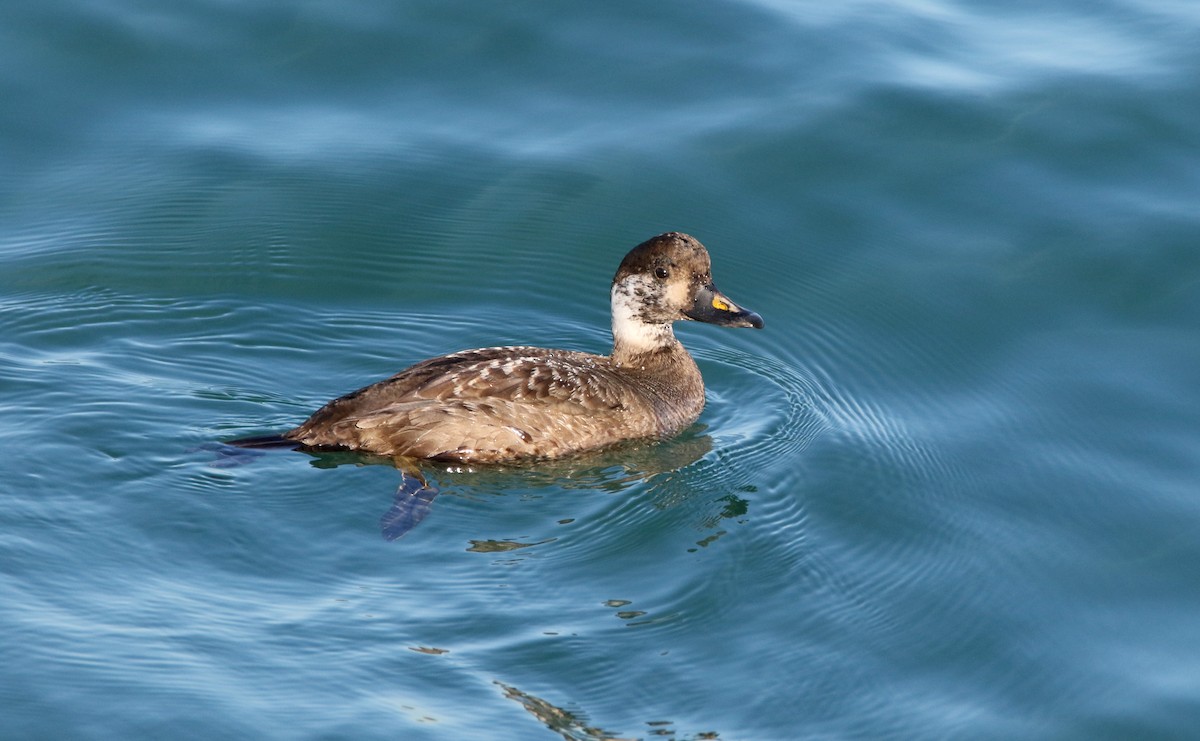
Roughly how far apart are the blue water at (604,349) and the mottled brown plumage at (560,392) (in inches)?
8.1

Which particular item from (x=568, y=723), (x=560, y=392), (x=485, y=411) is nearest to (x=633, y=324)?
(x=560, y=392)

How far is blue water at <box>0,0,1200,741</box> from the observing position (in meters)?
7.26

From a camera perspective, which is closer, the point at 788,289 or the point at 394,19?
the point at 788,289

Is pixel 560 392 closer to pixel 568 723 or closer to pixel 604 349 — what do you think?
pixel 604 349

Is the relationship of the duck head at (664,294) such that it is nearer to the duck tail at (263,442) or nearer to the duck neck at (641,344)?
the duck neck at (641,344)

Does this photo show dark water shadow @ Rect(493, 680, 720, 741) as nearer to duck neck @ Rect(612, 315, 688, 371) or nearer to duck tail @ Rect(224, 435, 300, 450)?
duck tail @ Rect(224, 435, 300, 450)

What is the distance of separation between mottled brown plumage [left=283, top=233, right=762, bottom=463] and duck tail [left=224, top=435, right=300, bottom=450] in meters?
0.04

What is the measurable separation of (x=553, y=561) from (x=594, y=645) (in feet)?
2.51

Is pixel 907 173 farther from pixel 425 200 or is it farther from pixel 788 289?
pixel 425 200

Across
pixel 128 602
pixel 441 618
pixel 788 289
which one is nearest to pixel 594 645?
pixel 441 618

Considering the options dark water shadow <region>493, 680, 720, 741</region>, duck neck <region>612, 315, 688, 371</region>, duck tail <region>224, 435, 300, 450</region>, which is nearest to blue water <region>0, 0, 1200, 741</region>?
dark water shadow <region>493, 680, 720, 741</region>

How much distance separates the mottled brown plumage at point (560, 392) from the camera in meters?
9.02

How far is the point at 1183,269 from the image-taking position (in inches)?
437

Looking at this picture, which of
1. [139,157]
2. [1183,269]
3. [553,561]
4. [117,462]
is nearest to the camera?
[553,561]
